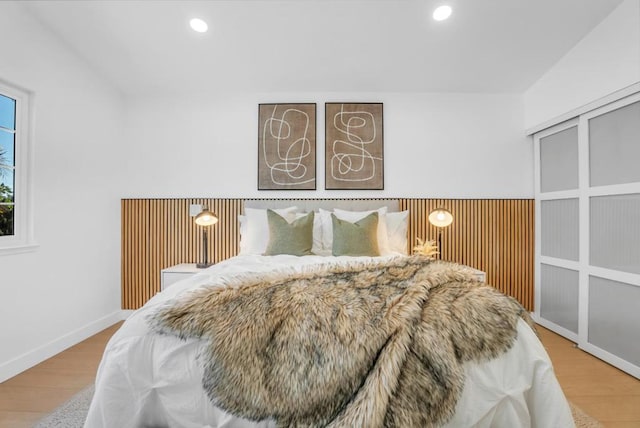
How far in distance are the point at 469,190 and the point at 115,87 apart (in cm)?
401

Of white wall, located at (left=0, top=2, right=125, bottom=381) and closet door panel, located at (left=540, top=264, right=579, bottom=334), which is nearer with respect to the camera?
white wall, located at (left=0, top=2, right=125, bottom=381)

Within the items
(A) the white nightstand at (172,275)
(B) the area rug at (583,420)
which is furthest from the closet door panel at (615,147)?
(A) the white nightstand at (172,275)

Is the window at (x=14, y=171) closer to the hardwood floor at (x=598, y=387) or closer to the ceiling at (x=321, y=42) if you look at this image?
the ceiling at (x=321, y=42)

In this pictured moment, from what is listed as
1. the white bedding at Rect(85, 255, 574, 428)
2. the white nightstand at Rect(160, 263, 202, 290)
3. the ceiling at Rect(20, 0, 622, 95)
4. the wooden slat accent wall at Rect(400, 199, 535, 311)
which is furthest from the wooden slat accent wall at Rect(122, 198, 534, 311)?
the white bedding at Rect(85, 255, 574, 428)

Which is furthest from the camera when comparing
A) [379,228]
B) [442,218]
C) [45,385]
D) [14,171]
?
[442,218]

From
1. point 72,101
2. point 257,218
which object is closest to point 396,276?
point 257,218

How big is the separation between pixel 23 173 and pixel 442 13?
3.45 metres

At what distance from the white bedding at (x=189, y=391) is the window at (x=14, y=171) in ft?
5.81

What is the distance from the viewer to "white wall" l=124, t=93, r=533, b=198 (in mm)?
3416

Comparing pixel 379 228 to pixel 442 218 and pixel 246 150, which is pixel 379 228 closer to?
pixel 442 218

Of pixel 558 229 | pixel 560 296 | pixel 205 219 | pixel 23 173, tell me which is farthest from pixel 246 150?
pixel 560 296

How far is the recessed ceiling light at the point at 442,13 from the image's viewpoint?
2.39 meters

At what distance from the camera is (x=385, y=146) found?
343 centimetres

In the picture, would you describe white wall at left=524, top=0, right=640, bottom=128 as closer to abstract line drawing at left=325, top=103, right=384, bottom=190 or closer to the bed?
abstract line drawing at left=325, top=103, right=384, bottom=190
